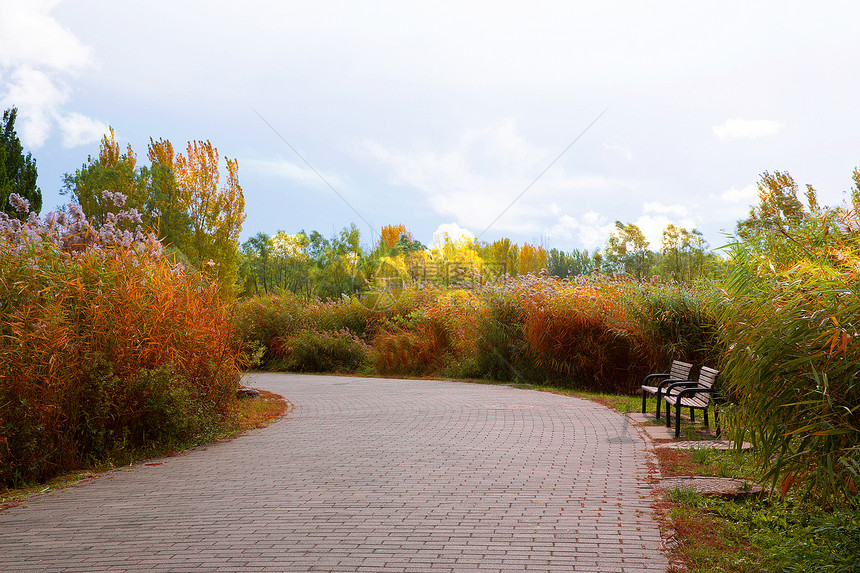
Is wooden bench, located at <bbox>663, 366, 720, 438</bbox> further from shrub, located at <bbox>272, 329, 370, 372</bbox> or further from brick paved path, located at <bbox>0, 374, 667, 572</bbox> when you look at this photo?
shrub, located at <bbox>272, 329, 370, 372</bbox>

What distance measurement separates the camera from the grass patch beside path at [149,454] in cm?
664

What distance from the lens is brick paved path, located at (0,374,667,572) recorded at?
4367mm

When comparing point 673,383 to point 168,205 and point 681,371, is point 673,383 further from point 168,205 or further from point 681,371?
point 168,205

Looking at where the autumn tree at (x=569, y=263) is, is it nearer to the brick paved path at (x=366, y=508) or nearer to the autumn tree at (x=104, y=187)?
the autumn tree at (x=104, y=187)

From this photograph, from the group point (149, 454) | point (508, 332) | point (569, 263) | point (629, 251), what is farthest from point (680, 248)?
point (149, 454)

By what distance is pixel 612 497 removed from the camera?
5746 millimetres

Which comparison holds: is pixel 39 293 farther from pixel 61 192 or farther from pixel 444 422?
pixel 61 192

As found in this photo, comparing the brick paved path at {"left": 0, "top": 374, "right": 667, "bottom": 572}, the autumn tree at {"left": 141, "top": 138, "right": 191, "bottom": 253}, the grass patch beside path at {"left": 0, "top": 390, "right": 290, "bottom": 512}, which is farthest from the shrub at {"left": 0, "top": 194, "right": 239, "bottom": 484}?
the autumn tree at {"left": 141, "top": 138, "right": 191, "bottom": 253}

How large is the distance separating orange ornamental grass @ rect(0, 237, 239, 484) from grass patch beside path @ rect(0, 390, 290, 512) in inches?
9.2

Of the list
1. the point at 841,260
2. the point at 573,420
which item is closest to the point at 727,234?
the point at 841,260

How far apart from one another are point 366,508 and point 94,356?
160 inches

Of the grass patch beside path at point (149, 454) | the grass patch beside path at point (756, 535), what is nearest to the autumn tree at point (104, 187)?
the grass patch beside path at point (149, 454)

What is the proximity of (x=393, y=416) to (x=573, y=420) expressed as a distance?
2.94 meters

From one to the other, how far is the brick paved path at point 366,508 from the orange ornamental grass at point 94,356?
840 millimetres
